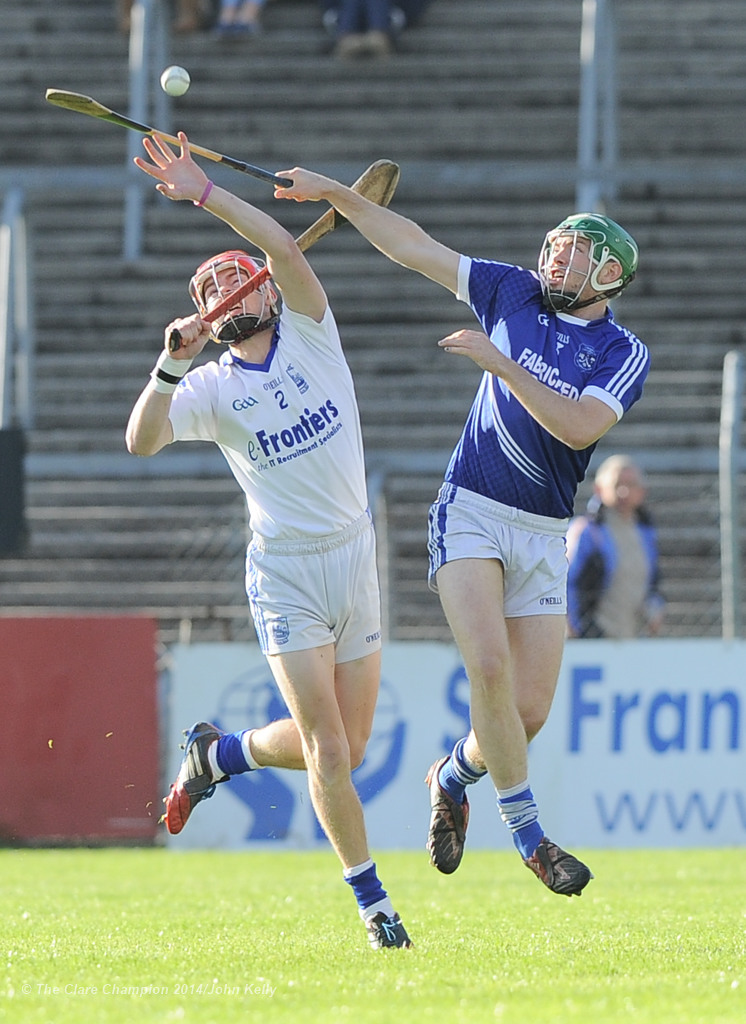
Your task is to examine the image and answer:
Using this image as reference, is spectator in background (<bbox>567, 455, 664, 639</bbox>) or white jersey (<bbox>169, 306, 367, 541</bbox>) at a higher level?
white jersey (<bbox>169, 306, 367, 541</bbox>)

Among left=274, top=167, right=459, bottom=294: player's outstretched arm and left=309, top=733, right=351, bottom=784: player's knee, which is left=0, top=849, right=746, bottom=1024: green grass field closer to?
left=309, top=733, right=351, bottom=784: player's knee

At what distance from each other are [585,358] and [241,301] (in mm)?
1216

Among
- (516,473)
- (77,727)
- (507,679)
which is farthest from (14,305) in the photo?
(507,679)

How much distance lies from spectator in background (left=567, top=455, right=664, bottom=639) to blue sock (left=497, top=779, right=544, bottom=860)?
4938mm

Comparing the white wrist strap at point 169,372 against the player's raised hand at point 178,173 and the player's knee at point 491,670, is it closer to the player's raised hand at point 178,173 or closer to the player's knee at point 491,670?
the player's raised hand at point 178,173

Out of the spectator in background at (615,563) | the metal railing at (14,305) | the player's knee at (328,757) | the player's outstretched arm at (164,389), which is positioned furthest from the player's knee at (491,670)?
the metal railing at (14,305)

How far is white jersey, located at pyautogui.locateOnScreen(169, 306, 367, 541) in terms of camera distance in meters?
6.12

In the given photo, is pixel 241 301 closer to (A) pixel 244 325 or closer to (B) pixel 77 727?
(A) pixel 244 325

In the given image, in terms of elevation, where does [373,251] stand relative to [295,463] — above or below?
above

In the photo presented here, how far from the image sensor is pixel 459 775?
261 inches

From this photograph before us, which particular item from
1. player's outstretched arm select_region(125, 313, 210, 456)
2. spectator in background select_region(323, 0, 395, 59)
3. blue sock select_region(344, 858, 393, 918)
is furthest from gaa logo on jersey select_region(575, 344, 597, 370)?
spectator in background select_region(323, 0, 395, 59)

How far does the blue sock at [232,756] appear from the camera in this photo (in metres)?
6.70

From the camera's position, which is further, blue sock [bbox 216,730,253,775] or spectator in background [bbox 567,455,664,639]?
spectator in background [bbox 567,455,664,639]

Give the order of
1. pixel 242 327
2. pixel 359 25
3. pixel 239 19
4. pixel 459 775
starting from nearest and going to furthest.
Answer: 1. pixel 242 327
2. pixel 459 775
3. pixel 359 25
4. pixel 239 19
